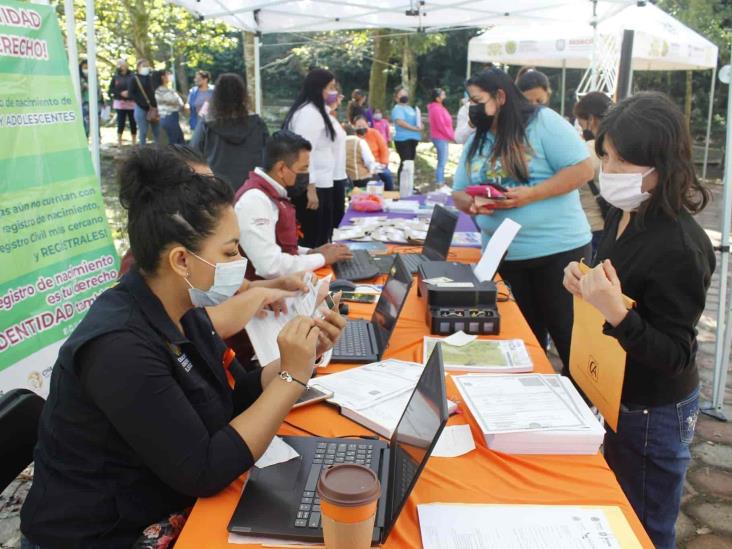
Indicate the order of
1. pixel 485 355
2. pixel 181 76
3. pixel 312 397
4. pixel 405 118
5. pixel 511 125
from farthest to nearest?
pixel 181 76
pixel 405 118
pixel 511 125
pixel 485 355
pixel 312 397

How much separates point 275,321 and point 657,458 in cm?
117

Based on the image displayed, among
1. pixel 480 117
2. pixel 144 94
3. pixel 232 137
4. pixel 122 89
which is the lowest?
pixel 232 137

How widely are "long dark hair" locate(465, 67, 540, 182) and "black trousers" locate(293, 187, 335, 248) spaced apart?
6.84 feet

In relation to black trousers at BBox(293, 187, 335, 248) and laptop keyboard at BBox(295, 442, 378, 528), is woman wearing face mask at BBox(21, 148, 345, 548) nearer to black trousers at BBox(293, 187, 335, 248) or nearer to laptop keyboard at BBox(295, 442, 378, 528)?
laptop keyboard at BBox(295, 442, 378, 528)

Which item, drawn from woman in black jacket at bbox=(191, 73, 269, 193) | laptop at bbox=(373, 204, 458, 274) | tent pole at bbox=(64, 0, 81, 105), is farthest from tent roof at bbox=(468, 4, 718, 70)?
tent pole at bbox=(64, 0, 81, 105)

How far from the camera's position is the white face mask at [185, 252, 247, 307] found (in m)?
1.35

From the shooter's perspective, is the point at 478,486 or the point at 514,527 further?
the point at 478,486

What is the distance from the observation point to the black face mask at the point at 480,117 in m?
2.73

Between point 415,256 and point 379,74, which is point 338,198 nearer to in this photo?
point 415,256

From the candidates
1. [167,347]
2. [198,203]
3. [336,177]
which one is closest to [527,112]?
[198,203]

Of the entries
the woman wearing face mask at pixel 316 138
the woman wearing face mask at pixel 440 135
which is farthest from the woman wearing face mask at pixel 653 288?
the woman wearing face mask at pixel 440 135

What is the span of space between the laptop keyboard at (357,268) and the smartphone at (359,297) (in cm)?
23

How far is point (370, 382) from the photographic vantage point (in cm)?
173

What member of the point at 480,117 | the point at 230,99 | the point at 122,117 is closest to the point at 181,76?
the point at 122,117
